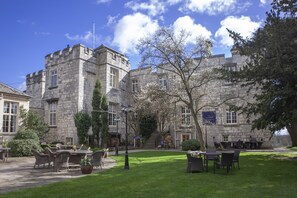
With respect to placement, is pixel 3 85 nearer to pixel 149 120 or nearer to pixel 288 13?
pixel 149 120

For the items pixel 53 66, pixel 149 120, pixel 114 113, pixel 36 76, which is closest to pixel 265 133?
pixel 149 120

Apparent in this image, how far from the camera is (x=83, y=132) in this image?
22188mm

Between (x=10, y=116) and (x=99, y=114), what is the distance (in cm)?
734

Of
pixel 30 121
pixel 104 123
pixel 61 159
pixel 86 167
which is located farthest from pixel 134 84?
pixel 86 167

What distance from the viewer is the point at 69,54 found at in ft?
78.3

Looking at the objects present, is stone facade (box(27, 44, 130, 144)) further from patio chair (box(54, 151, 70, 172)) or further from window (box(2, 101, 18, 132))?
patio chair (box(54, 151, 70, 172))

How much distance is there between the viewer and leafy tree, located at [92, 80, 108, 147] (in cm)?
2314

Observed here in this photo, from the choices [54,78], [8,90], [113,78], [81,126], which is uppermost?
[113,78]

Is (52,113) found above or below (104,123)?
above

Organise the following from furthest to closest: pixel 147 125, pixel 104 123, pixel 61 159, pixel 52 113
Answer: pixel 147 125
pixel 52 113
pixel 104 123
pixel 61 159

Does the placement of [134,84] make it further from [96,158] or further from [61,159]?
[61,159]


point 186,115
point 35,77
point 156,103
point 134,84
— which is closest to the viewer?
point 156,103

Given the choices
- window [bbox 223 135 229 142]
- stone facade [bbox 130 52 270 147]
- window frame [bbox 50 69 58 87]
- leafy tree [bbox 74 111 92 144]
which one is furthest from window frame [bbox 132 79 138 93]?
window [bbox 223 135 229 142]

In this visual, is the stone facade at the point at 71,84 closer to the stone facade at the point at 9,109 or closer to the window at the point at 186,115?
the stone facade at the point at 9,109
